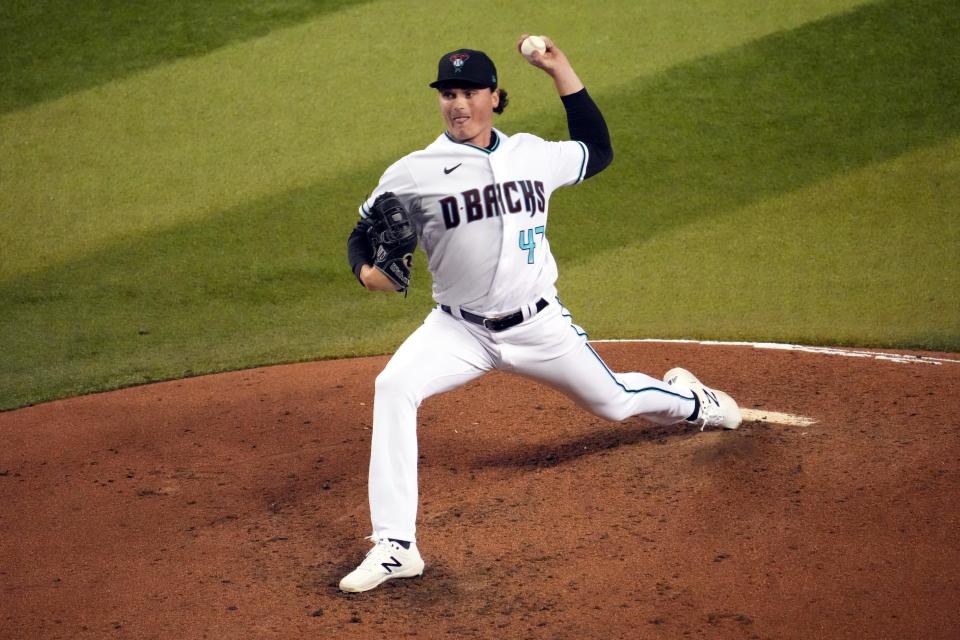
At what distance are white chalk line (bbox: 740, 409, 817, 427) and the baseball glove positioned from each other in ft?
6.35

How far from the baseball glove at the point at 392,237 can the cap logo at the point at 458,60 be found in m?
0.53

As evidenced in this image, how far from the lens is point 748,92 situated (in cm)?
890

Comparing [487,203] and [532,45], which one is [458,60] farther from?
[487,203]

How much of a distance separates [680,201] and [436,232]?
4.20m

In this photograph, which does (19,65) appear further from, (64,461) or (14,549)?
(14,549)

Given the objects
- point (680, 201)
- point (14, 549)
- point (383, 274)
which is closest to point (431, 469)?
point (383, 274)

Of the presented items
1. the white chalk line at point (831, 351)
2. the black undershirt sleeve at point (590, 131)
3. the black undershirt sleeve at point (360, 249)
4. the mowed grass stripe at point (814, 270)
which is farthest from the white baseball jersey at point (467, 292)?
the mowed grass stripe at point (814, 270)

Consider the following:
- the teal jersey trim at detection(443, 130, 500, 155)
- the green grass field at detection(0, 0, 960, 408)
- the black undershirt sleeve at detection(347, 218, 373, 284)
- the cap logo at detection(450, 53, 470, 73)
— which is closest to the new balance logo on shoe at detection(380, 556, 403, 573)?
the black undershirt sleeve at detection(347, 218, 373, 284)

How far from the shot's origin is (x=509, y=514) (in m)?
4.39

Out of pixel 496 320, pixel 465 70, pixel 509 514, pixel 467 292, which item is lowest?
pixel 509 514

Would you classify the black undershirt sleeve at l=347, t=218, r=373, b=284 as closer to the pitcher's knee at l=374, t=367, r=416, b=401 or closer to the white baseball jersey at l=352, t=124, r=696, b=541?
the white baseball jersey at l=352, t=124, r=696, b=541

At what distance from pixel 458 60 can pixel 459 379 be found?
3.88 ft

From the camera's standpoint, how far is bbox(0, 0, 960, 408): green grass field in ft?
22.4

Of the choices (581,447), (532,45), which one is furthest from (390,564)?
(532,45)
